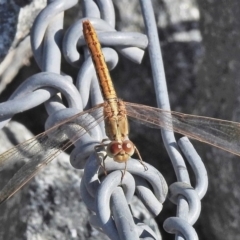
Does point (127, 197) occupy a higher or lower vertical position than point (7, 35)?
lower

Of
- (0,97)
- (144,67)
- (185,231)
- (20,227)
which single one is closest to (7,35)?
(0,97)

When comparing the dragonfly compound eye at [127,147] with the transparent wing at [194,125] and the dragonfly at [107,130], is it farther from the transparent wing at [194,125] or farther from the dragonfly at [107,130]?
the transparent wing at [194,125]

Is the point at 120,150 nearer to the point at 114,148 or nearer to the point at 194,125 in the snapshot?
the point at 114,148

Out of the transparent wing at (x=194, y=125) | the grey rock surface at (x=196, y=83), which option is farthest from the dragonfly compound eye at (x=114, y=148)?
the grey rock surface at (x=196, y=83)

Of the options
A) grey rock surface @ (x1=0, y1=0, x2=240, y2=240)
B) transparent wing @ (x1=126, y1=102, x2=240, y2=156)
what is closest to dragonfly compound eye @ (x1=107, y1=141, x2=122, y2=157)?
transparent wing @ (x1=126, y1=102, x2=240, y2=156)

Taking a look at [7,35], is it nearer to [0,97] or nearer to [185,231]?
[0,97]

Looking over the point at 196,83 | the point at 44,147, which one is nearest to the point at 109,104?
A: the point at 44,147

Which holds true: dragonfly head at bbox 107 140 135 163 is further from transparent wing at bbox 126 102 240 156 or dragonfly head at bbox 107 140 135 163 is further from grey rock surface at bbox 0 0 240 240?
grey rock surface at bbox 0 0 240 240
